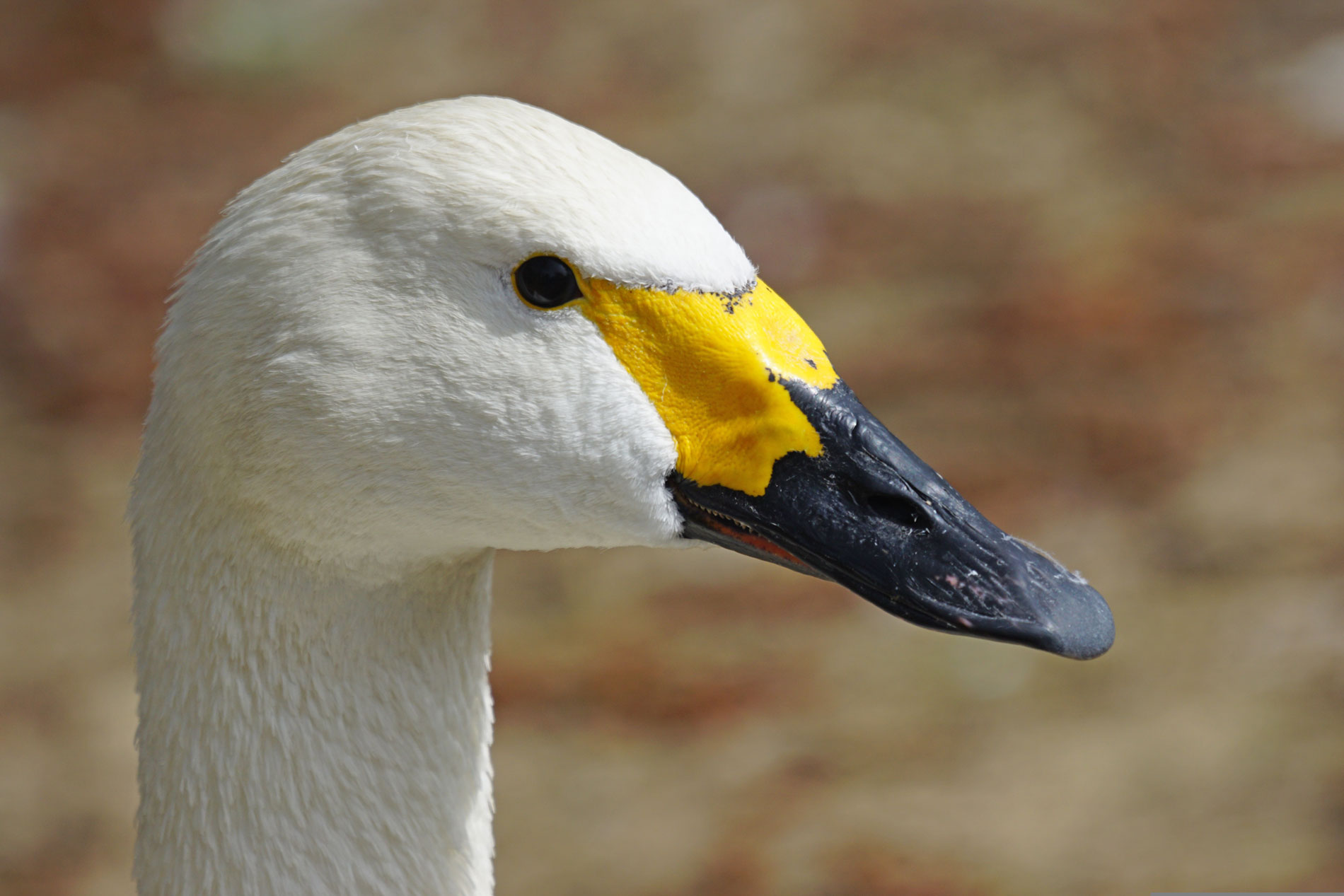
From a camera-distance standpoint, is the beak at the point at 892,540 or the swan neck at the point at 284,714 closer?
the beak at the point at 892,540

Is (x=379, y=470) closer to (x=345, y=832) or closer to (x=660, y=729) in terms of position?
(x=345, y=832)

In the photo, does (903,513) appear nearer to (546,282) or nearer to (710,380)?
(710,380)

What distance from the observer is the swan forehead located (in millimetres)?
2000

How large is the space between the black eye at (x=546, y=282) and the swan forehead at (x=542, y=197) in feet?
0.07

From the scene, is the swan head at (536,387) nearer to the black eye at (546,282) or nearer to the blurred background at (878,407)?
the black eye at (546,282)

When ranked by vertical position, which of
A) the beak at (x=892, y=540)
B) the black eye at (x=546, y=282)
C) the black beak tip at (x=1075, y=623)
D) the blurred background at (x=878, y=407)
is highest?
the blurred background at (x=878, y=407)

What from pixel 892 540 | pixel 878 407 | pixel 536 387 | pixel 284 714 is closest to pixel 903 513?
→ pixel 892 540

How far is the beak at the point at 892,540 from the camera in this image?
6.61 feet

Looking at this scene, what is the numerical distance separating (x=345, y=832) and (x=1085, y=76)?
7.04m

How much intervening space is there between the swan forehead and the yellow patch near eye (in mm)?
46

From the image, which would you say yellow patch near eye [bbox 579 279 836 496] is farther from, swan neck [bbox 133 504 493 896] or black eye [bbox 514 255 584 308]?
swan neck [bbox 133 504 493 896]

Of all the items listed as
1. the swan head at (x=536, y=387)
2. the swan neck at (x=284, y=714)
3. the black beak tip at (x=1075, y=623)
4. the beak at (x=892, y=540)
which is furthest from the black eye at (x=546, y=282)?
the black beak tip at (x=1075, y=623)

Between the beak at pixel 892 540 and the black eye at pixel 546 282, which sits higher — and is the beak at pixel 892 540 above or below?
below

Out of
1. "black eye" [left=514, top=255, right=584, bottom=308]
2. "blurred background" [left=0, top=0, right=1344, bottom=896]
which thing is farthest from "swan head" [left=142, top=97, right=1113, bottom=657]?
"blurred background" [left=0, top=0, right=1344, bottom=896]
